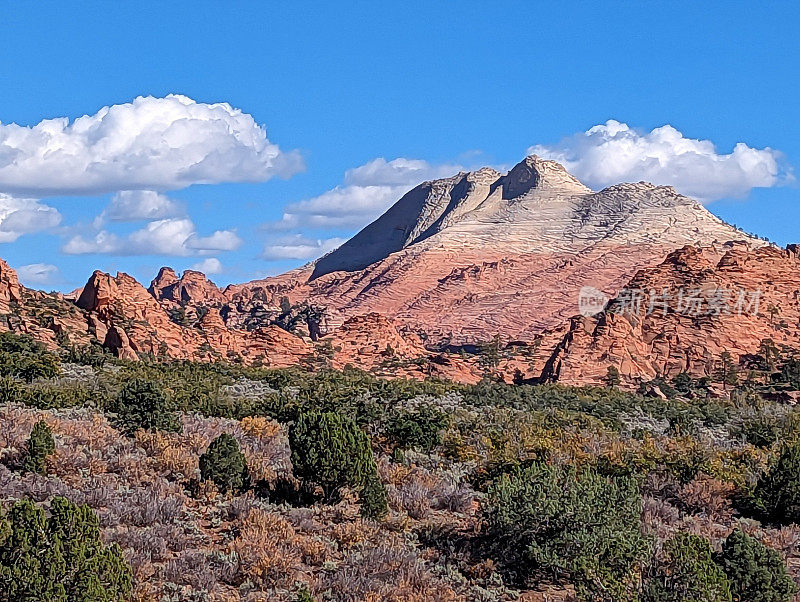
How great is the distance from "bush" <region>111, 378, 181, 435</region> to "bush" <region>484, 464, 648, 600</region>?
5986 mm

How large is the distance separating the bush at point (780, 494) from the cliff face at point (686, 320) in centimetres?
3629

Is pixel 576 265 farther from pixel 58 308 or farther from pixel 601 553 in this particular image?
pixel 601 553

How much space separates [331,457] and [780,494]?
578cm

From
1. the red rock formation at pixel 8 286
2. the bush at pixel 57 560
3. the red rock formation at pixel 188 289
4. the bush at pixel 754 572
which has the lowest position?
the bush at pixel 754 572

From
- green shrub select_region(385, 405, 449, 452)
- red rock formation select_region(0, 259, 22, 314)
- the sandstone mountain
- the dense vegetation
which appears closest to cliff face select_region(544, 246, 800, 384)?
the sandstone mountain

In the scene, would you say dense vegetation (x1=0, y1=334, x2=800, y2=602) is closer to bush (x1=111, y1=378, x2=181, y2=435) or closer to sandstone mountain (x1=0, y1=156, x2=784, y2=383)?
bush (x1=111, y1=378, x2=181, y2=435)

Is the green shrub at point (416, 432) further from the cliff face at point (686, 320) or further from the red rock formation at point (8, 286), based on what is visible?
the red rock formation at point (8, 286)

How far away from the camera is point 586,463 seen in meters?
13.8

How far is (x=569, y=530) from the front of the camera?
9156mm

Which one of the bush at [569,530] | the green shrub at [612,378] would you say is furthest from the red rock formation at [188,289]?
the bush at [569,530]

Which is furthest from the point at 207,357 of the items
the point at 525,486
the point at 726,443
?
the point at 525,486

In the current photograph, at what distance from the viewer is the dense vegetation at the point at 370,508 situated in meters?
7.88

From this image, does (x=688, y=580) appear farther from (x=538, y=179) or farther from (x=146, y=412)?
(x=538, y=179)

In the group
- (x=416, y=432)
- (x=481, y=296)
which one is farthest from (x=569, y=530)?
(x=481, y=296)
